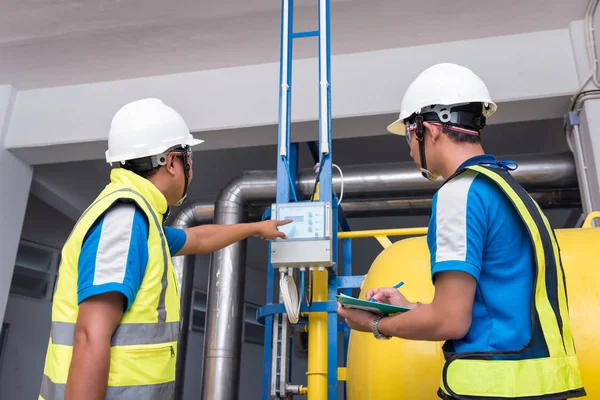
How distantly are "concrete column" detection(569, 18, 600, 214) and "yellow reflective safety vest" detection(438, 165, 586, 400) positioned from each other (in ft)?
8.06

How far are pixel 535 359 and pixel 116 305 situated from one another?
88 cm

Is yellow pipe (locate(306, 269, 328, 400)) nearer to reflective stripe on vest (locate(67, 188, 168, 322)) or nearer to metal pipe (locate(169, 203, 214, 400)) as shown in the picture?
reflective stripe on vest (locate(67, 188, 168, 322))

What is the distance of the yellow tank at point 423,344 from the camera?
1639 mm

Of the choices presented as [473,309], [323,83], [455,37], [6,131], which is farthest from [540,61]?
[6,131]

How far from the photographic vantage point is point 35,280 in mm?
6438

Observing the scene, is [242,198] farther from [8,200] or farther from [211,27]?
[8,200]

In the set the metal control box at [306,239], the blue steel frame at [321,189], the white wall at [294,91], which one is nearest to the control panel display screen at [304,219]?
the metal control box at [306,239]

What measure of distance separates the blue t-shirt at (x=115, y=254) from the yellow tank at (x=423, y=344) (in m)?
0.97

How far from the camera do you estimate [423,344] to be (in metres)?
1.75

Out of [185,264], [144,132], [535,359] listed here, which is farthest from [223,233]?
[185,264]

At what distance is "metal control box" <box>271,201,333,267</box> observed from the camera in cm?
196

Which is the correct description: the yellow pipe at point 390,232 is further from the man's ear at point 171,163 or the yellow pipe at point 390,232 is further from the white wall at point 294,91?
the white wall at point 294,91

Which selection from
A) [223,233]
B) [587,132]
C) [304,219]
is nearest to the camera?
[223,233]

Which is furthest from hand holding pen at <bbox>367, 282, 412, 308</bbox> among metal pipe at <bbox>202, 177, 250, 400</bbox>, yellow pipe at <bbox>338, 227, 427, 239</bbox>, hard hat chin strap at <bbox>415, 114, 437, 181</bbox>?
metal pipe at <bbox>202, 177, 250, 400</bbox>
